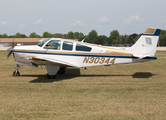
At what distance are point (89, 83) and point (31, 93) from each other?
2637 mm

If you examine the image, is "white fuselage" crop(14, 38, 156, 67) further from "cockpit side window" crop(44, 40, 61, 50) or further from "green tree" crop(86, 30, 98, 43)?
"green tree" crop(86, 30, 98, 43)

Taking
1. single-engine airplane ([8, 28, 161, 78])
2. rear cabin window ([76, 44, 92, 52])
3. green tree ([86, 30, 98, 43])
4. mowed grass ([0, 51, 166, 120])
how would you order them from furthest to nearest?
green tree ([86, 30, 98, 43]) < rear cabin window ([76, 44, 92, 52]) < single-engine airplane ([8, 28, 161, 78]) < mowed grass ([0, 51, 166, 120])

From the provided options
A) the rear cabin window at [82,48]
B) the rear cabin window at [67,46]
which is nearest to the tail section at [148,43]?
the rear cabin window at [82,48]

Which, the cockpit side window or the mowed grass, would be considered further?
the cockpit side window

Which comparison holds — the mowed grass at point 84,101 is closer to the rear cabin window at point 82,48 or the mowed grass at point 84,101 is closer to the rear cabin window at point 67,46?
the rear cabin window at point 82,48

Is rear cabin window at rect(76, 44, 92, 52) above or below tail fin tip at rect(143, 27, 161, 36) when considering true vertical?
below

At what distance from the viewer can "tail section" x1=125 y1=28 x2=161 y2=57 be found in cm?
935

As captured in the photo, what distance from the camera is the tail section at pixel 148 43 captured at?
935cm

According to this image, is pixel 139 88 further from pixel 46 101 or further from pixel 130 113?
pixel 46 101

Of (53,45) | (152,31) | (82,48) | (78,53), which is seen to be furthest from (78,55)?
(152,31)

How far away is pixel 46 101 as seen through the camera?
5.80 meters

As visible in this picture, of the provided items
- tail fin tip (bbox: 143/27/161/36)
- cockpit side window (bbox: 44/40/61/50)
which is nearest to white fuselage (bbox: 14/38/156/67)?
cockpit side window (bbox: 44/40/61/50)

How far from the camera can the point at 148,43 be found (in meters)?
9.48

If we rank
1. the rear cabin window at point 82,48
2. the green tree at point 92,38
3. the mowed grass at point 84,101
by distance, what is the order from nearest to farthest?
the mowed grass at point 84,101, the rear cabin window at point 82,48, the green tree at point 92,38
